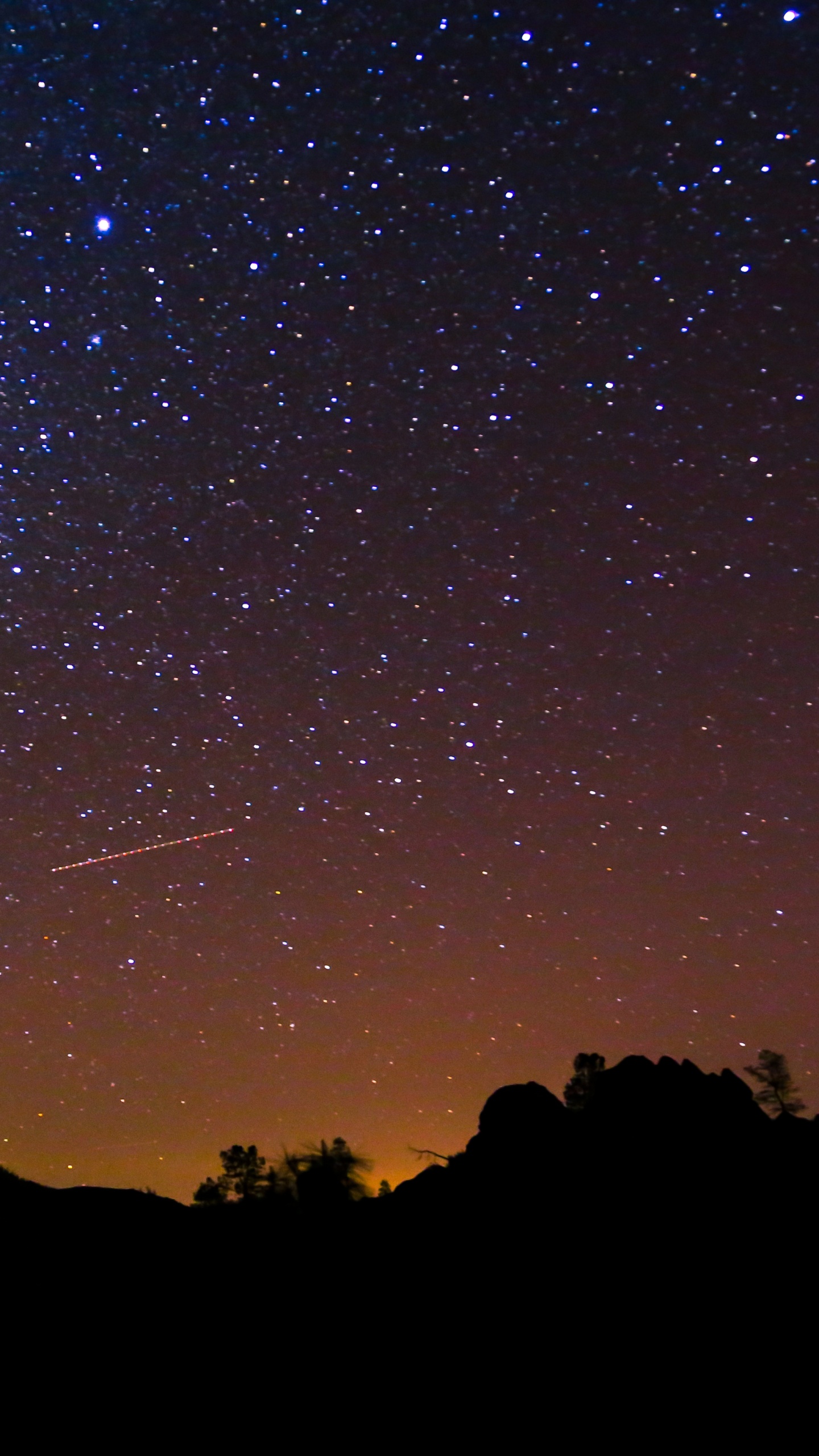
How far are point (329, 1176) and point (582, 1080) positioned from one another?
1083 centimetres

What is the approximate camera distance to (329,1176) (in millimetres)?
22797

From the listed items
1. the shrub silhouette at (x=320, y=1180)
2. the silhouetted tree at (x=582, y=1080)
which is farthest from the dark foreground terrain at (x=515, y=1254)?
the silhouetted tree at (x=582, y=1080)

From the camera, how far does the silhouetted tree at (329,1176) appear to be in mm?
21047

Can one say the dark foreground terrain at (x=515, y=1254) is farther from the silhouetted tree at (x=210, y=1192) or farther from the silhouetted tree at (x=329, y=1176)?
the silhouetted tree at (x=210, y=1192)

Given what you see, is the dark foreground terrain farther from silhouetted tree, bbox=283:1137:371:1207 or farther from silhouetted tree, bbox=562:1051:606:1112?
silhouetted tree, bbox=562:1051:606:1112

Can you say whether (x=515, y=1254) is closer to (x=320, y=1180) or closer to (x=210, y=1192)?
(x=320, y=1180)

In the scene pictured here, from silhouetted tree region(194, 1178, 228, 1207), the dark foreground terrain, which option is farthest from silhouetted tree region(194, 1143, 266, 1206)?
the dark foreground terrain

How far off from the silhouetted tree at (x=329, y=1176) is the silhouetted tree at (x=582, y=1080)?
8.53 metres

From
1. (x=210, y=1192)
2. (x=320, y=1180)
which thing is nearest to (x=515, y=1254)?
(x=320, y=1180)

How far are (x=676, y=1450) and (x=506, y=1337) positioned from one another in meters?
2.58

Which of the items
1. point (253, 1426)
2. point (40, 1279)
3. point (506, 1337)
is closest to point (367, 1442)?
point (253, 1426)

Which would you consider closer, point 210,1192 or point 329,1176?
point 329,1176

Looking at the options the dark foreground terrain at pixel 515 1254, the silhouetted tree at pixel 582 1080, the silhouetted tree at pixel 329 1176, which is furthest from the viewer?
the silhouetted tree at pixel 582 1080

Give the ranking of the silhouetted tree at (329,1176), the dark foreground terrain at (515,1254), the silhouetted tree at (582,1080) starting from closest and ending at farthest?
the dark foreground terrain at (515,1254), the silhouetted tree at (329,1176), the silhouetted tree at (582,1080)
